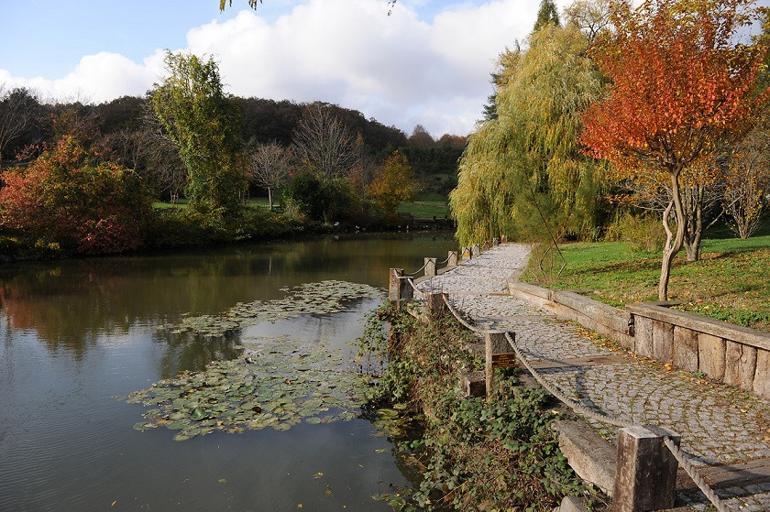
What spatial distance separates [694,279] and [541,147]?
12770 mm

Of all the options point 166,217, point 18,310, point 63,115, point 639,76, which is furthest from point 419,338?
point 63,115

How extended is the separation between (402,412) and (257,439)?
196 cm

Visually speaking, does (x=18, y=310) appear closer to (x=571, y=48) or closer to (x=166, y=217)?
(x=166, y=217)

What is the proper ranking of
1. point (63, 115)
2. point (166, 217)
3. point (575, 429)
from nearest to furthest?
point (575, 429), point (166, 217), point (63, 115)

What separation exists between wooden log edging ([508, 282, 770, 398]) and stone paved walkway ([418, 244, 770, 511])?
174mm

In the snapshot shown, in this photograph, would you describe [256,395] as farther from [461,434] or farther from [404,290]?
[461,434]

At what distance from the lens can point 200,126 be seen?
3212 cm

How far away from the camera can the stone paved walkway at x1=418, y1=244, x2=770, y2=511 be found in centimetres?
403

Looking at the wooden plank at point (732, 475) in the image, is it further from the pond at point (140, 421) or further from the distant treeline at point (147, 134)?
the distant treeline at point (147, 134)

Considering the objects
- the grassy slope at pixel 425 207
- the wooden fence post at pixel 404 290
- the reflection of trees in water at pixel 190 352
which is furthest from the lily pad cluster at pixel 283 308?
the grassy slope at pixel 425 207

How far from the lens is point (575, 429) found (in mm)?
4168

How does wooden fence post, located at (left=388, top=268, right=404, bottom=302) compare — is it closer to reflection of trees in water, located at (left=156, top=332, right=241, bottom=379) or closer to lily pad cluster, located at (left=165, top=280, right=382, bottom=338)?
reflection of trees in water, located at (left=156, top=332, right=241, bottom=379)

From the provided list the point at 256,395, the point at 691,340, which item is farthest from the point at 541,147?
the point at 256,395

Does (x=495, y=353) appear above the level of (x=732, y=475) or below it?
above
